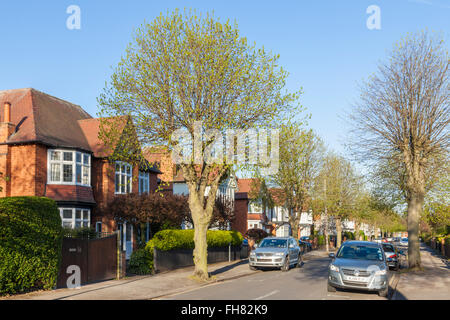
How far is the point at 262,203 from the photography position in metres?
44.9

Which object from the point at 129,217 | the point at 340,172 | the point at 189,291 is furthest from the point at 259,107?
the point at 340,172

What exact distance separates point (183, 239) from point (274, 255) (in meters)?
5.04

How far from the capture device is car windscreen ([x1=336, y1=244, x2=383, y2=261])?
50.4 feet

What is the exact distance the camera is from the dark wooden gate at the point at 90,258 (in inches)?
637

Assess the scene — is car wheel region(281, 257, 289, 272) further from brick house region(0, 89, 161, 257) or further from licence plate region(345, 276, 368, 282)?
licence plate region(345, 276, 368, 282)

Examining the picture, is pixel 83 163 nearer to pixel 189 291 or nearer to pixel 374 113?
pixel 189 291

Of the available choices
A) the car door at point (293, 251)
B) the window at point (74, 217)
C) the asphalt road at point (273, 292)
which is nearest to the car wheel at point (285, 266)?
the car door at point (293, 251)

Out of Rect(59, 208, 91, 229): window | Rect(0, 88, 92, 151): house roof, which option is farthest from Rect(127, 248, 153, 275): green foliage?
Rect(0, 88, 92, 151): house roof

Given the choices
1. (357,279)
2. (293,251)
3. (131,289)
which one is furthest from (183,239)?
(357,279)

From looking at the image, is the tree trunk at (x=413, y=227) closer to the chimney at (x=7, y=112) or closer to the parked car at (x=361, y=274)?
the parked car at (x=361, y=274)

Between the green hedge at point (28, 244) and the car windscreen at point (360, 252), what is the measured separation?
9.61 m

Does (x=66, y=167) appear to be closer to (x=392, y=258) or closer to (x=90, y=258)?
(x=90, y=258)

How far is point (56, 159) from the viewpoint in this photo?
25.6 metres

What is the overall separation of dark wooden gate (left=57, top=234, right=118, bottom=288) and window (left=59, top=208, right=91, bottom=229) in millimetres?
6884
